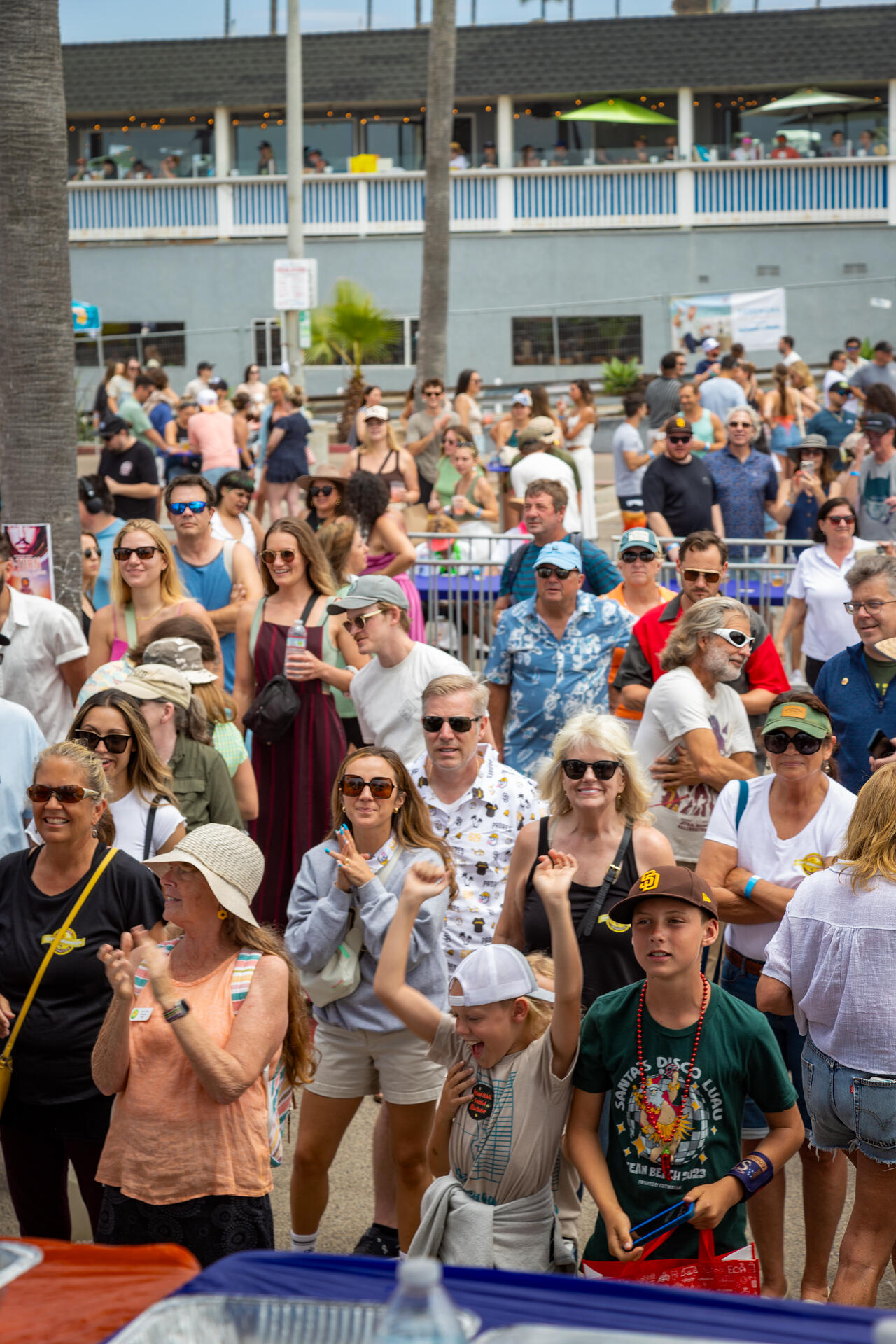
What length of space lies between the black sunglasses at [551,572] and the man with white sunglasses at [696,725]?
0.73 m

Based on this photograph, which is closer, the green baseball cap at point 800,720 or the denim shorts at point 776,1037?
the denim shorts at point 776,1037

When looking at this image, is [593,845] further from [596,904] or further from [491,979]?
[491,979]

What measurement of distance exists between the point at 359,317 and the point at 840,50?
47.6ft

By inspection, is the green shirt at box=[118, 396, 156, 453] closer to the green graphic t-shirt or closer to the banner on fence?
the banner on fence

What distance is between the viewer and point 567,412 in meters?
18.3

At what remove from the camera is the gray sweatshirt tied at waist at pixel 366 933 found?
4.58m

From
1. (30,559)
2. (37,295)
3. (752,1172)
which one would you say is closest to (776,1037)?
(752,1172)

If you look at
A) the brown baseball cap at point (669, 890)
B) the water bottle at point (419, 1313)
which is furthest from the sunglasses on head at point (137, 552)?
the water bottle at point (419, 1313)

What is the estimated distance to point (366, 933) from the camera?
4.63 meters

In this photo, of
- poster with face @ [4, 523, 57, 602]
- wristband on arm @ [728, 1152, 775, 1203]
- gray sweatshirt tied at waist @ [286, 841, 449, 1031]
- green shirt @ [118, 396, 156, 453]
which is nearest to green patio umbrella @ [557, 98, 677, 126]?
green shirt @ [118, 396, 156, 453]

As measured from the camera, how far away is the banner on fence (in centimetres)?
2762

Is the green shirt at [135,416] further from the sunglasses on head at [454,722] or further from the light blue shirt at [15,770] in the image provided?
the sunglasses on head at [454,722]

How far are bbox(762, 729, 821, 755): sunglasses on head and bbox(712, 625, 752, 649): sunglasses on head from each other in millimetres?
1112

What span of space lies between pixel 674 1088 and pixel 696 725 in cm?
229
